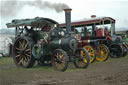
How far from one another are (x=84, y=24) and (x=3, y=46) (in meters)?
6.39

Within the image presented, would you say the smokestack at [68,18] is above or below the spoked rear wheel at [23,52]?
above

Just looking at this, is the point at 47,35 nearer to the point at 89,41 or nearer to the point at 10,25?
the point at 10,25

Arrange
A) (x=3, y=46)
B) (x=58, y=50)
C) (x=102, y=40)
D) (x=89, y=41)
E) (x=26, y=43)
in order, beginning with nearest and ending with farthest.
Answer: (x=58, y=50), (x=26, y=43), (x=89, y=41), (x=102, y=40), (x=3, y=46)

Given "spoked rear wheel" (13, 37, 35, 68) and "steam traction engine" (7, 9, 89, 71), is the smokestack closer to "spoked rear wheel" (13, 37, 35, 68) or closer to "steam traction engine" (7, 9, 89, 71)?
"steam traction engine" (7, 9, 89, 71)

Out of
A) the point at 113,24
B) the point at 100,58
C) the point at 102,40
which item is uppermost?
the point at 113,24

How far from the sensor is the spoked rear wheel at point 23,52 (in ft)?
24.1

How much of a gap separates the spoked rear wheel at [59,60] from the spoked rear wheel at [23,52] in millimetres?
965

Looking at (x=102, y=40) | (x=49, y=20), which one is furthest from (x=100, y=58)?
(x=49, y=20)

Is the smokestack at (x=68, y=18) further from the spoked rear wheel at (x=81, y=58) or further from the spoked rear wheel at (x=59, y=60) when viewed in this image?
the spoked rear wheel at (x=59, y=60)

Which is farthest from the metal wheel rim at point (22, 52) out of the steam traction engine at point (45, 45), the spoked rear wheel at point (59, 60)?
the spoked rear wheel at point (59, 60)

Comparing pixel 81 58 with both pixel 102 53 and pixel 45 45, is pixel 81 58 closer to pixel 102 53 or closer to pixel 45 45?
pixel 45 45

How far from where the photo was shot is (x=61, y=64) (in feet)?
21.9

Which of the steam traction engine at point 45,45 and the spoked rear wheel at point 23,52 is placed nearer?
the steam traction engine at point 45,45

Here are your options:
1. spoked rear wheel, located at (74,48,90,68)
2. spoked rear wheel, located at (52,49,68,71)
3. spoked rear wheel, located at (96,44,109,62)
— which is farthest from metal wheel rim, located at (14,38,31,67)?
spoked rear wheel, located at (96,44,109,62)
